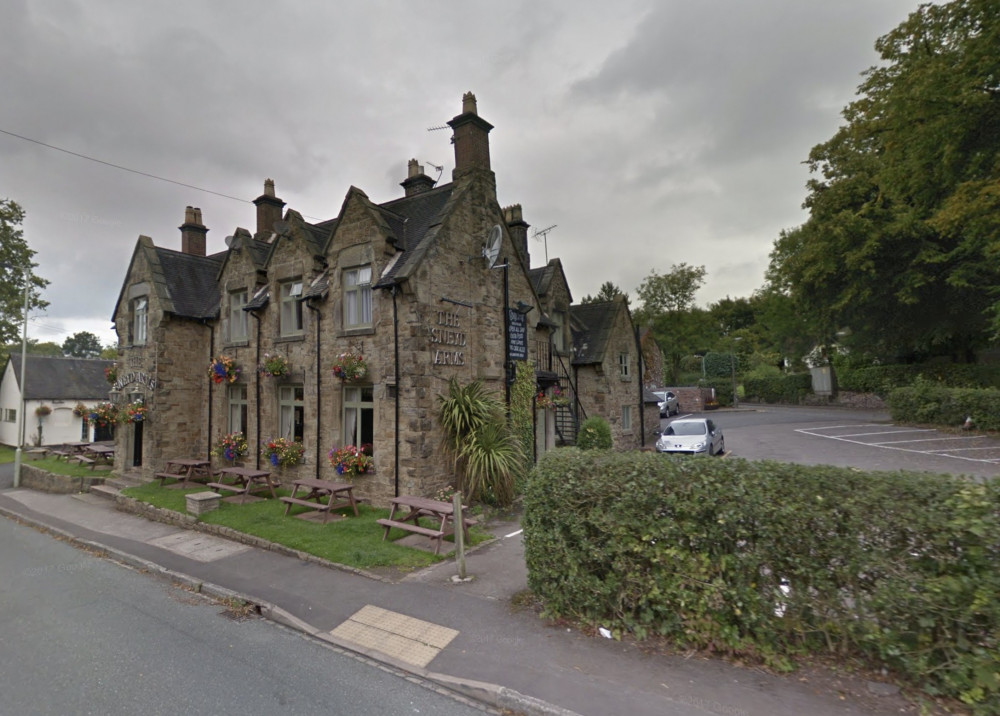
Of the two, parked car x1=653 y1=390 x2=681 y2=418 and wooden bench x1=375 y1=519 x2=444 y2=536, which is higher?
parked car x1=653 y1=390 x2=681 y2=418

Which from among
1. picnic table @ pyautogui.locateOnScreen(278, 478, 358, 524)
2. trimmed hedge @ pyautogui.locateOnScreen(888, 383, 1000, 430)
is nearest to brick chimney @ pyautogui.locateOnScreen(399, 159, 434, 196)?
picnic table @ pyautogui.locateOnScreen(278, 478, 358, 524)

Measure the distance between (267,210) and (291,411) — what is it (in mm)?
8577

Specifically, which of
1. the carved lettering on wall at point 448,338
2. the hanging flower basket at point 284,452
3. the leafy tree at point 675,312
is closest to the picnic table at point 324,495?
the hanging flower basket at point 284,452

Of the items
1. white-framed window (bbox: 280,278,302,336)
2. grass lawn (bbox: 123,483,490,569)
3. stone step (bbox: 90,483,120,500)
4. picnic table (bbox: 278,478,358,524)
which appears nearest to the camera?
grass lawn (bbox: 123,483,490,569)

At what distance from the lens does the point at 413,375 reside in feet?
36.8

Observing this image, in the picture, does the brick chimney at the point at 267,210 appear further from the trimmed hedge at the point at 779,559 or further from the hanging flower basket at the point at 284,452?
the trimmed hedge at the point at 779,559

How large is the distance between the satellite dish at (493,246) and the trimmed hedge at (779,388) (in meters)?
38.8

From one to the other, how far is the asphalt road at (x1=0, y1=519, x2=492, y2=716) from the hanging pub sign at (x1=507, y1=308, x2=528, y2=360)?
29.6 ft

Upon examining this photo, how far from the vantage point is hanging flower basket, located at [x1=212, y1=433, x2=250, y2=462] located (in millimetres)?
14688

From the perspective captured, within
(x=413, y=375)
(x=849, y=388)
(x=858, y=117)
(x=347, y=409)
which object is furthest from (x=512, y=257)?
(x=849, y=388)

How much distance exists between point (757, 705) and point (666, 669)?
842 millimetres

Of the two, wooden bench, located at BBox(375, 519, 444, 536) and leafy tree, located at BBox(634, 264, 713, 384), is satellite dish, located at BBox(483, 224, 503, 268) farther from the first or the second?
leafy tree, located at BBox(634, 264, 713, 384)

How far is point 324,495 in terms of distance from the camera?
12.3m

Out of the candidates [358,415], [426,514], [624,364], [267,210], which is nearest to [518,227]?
[624,364]
